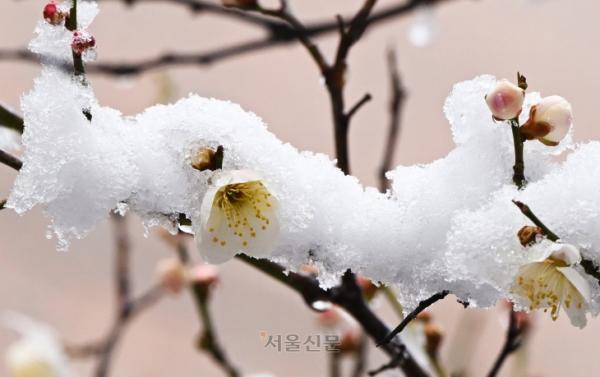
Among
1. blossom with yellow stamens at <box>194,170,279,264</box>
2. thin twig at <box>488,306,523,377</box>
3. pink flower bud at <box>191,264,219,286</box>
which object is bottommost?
thin twig at <box>488,306,523,377</box>

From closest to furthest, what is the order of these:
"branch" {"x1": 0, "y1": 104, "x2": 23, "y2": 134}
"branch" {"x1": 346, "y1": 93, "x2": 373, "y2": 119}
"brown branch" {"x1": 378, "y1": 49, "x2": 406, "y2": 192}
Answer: "branch" {"x1": 0, "y1": 104, "x2": 23, "y2": 134} < "branch" {"x1": 346, "y1": 93, "x2": 373, "y2": 119} < "brown branch" {"x1": 378, "y1": 49, "x2": 406, "y2": 192}

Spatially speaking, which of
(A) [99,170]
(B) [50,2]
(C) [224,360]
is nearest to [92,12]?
(B) [50,2]

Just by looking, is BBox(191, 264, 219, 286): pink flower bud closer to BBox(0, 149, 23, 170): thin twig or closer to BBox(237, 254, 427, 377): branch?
BBox(237, 254, 427, 377): branch

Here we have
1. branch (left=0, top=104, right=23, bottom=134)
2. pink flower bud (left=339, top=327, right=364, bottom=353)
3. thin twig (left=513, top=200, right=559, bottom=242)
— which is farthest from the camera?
pink flower bud (left=339, top=327, right=364, bottom=353)

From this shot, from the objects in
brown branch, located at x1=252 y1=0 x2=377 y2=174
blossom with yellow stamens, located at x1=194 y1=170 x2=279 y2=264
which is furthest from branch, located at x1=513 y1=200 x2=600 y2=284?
brown branch, located at x1=252 y1=0 x2=377 y2=174

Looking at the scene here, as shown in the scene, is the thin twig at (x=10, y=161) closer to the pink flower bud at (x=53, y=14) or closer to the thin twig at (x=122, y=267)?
the pink flower bud at (x=53, y=14)

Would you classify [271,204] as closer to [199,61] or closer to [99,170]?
[99,170]

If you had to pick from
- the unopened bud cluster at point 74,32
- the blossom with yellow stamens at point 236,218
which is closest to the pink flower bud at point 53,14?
the unopened bud cluster at point 74,32
